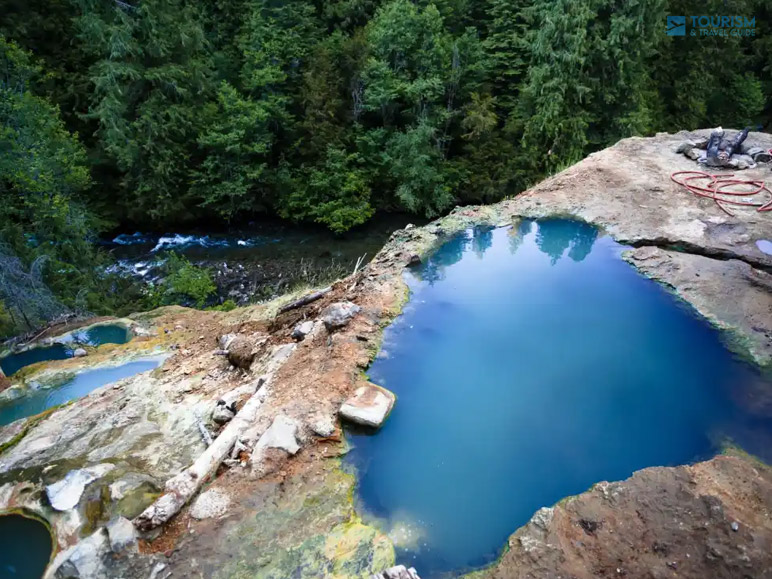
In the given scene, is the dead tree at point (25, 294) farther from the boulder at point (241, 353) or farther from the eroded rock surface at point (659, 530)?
the eroded rock surface at point (659, 530)

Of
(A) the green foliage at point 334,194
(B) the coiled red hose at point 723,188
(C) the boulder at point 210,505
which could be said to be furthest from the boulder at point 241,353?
(A) the green foliage at point 334,194

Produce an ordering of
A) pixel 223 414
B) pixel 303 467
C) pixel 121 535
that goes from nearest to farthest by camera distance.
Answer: pixel 121 535 < pixel 303 467 < pixel 223 414

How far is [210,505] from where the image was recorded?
3979mm

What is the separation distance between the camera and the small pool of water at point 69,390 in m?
6.75

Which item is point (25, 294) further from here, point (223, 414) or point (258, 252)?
point (258, 252)

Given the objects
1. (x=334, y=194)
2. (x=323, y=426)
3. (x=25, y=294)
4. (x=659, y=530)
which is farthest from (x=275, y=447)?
(x=334, y=194)

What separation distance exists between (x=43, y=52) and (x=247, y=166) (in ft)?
22.7

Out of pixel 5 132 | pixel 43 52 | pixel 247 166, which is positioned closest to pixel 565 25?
pixel 247 166

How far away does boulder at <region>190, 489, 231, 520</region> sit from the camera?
12.8 feet

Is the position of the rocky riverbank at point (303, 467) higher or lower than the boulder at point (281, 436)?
lower

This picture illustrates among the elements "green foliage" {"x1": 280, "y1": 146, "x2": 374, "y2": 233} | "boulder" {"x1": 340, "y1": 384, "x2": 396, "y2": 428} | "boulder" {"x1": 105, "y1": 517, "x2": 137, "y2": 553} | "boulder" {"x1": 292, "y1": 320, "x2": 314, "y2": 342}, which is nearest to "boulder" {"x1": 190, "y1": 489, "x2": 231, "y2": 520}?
"boulder" {"x1": 105, "y1": 517, "x2": 137, "y2": 553}

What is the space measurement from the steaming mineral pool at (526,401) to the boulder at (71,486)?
238cm

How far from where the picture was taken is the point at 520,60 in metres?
15.9

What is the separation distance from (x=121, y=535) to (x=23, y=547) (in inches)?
53.1
